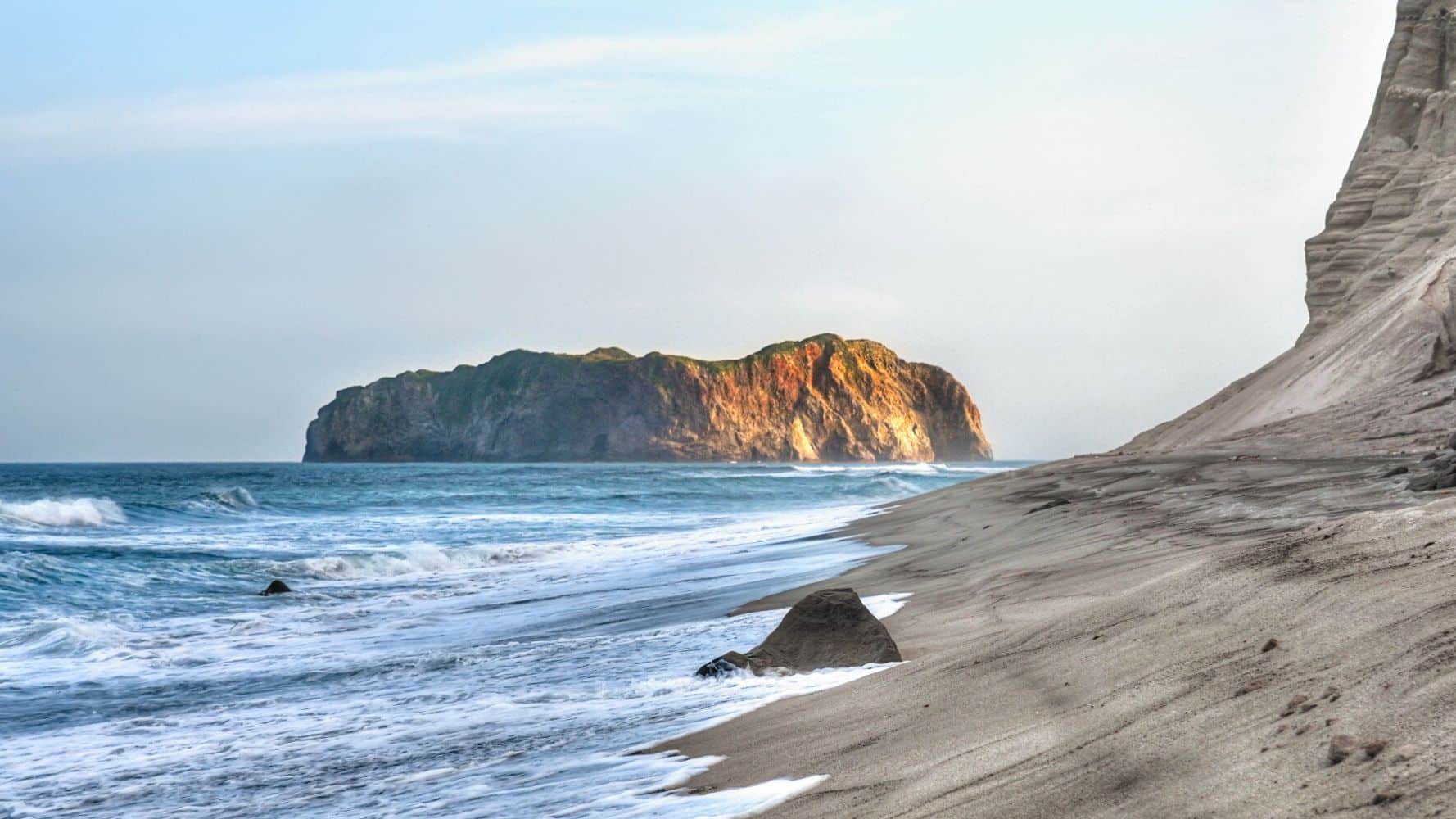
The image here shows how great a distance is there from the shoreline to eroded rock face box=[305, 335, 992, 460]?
139 meters

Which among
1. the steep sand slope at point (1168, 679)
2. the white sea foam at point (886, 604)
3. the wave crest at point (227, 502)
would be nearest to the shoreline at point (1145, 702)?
the steep sand slope at point (1168, 679)

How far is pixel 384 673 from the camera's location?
30.5 feet

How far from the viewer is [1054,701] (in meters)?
A: 4.50

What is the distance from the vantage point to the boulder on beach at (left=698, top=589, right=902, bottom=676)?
277 inches

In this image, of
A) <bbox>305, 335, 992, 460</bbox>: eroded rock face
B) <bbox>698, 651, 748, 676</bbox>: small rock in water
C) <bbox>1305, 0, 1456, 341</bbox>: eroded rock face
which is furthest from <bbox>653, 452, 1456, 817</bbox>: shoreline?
<bbox>305, 335, 992, 460</bbox>: eroded rock face

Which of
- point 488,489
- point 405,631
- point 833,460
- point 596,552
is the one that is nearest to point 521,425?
point 833,460

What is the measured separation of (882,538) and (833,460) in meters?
132

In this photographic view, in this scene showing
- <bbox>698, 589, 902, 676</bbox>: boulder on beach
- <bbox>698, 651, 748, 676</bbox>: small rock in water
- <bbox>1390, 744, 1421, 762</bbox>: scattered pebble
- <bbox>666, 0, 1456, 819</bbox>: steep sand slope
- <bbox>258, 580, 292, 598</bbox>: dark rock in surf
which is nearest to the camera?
<bbox>1390, 744, 1421, 762</bbox>: scattered pebble

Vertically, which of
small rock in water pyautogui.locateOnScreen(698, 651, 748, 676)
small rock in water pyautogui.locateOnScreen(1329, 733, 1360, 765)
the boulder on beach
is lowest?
small rock in water pyautogui.locateOnScreen(698, 651, 748, 676)

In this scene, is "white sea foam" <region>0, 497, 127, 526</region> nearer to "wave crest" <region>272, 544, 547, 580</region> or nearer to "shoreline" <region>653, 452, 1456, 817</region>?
"wave crest" <region>272, 544, 547, 580</region>

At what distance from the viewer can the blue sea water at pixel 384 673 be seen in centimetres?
582

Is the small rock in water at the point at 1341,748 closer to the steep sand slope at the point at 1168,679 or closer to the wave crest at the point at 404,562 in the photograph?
the steep sand slope at the point at 1168,679

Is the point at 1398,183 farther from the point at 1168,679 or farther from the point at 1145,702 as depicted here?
the point at 1145,702

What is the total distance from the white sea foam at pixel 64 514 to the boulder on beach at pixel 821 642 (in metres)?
34.4
